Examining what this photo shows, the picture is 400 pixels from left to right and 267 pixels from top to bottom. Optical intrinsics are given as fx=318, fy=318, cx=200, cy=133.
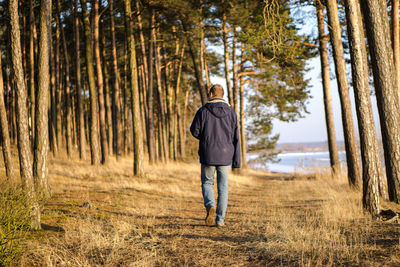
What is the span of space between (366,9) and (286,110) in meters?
17.1

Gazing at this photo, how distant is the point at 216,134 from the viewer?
199 inches

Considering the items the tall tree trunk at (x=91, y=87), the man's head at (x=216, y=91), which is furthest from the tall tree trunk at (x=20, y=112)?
the tall tree trunk at (x=91, y=87)

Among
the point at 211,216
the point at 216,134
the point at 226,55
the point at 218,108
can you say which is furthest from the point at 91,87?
the point at 211,216

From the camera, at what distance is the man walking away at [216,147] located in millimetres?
4984

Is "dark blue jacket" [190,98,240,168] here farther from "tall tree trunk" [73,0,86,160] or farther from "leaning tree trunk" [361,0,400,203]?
"tall tree trunk" [73,0,86,160]

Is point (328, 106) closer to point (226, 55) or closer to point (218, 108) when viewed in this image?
point (226, 55)

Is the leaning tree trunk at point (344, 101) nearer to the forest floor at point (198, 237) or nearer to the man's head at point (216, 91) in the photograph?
the forest floor at point (198, 237)

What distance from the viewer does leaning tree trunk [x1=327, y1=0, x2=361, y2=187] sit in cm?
836

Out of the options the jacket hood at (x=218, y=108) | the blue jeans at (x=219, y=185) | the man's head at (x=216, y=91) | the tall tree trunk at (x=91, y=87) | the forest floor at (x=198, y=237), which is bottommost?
the forest floor at (x=198, y=237)

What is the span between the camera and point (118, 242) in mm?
4012

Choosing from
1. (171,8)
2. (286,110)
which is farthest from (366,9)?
(286,110)

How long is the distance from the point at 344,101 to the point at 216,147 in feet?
20.0

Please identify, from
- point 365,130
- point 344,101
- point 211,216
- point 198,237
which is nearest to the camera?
point 198,237

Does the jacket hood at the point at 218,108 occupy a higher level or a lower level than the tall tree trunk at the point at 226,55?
lower
